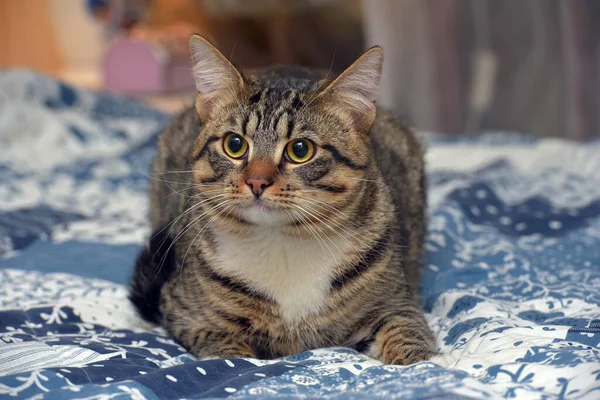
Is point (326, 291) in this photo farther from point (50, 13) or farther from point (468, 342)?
point (50, 13)

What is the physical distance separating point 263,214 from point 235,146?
0.51ft

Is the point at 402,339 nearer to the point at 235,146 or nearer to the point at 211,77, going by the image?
the point at 235,146

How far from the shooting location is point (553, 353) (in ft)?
3.99

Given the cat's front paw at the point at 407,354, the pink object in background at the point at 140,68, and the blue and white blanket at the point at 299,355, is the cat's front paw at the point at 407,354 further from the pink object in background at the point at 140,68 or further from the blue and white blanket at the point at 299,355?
the pink object in background at the point at 140,68

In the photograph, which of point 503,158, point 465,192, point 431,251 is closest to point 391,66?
point 503,158

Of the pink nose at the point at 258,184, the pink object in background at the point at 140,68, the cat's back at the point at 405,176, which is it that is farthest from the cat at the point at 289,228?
the pink object in background at the point at 140,68

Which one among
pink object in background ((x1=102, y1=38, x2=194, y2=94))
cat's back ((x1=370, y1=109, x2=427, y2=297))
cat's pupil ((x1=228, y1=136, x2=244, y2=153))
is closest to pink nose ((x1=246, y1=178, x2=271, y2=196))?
cat's pupil ((x1=228, y1=136, x2=244, y2=153))

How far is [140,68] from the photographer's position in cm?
496

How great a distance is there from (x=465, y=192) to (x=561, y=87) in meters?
1.82

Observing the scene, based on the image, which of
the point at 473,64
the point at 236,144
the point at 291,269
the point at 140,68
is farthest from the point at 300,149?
the point at 140,68

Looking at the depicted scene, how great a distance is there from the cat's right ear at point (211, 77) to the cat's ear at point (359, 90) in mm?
186

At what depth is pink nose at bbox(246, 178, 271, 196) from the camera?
51.8 inches

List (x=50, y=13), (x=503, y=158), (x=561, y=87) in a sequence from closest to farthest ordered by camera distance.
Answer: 1. (x=503, y=158)
2. (x=561, y=87)
3. (x=50, y=13)

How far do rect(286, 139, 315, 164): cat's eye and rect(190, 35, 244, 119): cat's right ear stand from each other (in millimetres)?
191
